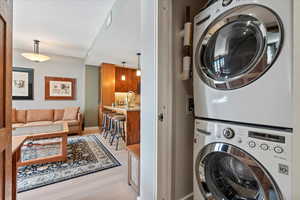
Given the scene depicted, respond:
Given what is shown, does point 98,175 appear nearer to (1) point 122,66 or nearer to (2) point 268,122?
(2) point 268,122

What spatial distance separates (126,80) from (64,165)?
156 inches

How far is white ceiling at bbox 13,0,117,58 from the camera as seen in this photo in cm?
213

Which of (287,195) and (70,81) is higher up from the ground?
(70,81)

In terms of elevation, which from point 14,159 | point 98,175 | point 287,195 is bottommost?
point 98,175

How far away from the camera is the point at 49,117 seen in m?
4.36

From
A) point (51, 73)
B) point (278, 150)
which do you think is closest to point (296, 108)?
point (278, 150)

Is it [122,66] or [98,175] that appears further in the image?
[122,66]

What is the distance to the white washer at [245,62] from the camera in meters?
0.61

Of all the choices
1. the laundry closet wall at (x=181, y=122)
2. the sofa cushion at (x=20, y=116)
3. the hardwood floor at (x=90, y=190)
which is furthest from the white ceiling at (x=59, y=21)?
the hardwood floor at (x=90, y=190)

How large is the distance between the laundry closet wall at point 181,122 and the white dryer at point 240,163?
6.9 inches

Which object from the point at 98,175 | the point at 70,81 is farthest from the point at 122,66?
the point at 98,175

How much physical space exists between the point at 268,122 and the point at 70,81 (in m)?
5.51

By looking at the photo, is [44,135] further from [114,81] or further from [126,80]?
[126,80]

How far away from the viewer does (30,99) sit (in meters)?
4.38
